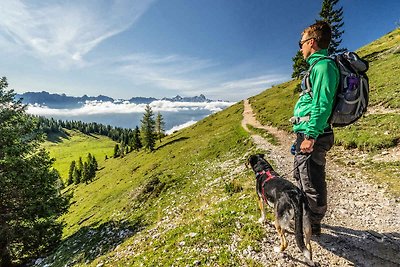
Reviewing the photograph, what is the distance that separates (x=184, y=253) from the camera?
804 centimetres

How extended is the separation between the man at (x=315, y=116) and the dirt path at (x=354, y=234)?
960 mm

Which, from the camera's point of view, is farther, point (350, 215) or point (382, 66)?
point (382, 66)

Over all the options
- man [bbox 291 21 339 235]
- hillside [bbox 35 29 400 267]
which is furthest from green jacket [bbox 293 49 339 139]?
hillside [bbox 35 29 400 267]

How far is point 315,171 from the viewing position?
5.74 meters

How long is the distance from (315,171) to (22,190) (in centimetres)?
2066

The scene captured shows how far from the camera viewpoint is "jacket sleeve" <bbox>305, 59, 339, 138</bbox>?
4758 millimetres

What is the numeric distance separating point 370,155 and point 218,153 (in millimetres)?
19069

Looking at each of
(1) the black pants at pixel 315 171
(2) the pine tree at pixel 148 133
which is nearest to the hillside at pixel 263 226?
(1) the black pants at pixel 315 171

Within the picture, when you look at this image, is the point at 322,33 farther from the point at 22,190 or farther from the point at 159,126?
the point at 159,126

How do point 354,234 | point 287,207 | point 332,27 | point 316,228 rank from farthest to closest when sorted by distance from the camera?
point 332,27
point 354,234
point 316,228
point 287,207

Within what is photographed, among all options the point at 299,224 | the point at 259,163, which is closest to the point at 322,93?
the point at 299,224

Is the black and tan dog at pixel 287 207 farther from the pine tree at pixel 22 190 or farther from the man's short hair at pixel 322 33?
the pine tree at pixel 22 190

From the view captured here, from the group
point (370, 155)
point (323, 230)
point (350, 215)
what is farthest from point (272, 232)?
point (370, 155)

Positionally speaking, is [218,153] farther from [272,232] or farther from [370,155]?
[272,232]
